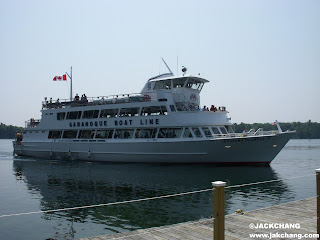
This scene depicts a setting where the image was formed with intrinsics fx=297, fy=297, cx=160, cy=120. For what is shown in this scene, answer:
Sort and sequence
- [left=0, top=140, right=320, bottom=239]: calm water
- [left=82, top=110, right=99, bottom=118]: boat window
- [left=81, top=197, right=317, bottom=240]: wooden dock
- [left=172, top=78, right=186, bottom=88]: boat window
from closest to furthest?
[left=81, top=197, right=317, bottom=240]: wooden dock, [left=0, top=140, right=320, bottom=239]: calm water, [left=172, top=78, right=186, bottom=88]: boat window, [left=82, top=110, right=99, bottom=118]: boat window

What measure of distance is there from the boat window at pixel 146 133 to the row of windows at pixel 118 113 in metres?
1.55

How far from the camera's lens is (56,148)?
34781 mm

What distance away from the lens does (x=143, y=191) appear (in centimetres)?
1675

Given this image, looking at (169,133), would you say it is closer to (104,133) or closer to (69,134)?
(104,133)

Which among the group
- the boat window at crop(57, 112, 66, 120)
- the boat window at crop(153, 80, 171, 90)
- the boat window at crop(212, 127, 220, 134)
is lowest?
the boat window at crop(212, 127, 220, 134)

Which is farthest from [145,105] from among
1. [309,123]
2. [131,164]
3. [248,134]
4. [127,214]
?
[309,123]

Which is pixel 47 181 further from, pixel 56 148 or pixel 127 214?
pixel 56 148

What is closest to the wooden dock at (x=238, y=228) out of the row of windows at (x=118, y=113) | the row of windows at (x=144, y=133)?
the row of windows at (x=144, y=133)

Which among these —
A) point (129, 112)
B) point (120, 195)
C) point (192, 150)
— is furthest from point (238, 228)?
point (129, 112)

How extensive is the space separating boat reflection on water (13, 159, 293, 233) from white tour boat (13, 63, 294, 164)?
130cm

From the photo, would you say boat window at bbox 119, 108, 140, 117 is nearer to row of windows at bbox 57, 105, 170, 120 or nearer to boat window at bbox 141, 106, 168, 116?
row of windows at bbox 57, 105, 170, 120

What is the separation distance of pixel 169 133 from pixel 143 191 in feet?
35.5

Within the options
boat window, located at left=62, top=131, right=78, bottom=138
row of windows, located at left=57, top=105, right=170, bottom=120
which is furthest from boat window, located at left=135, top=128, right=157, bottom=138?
boat window, located at left=62, top=131, right=78, bottom=138

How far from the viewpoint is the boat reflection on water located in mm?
11594
